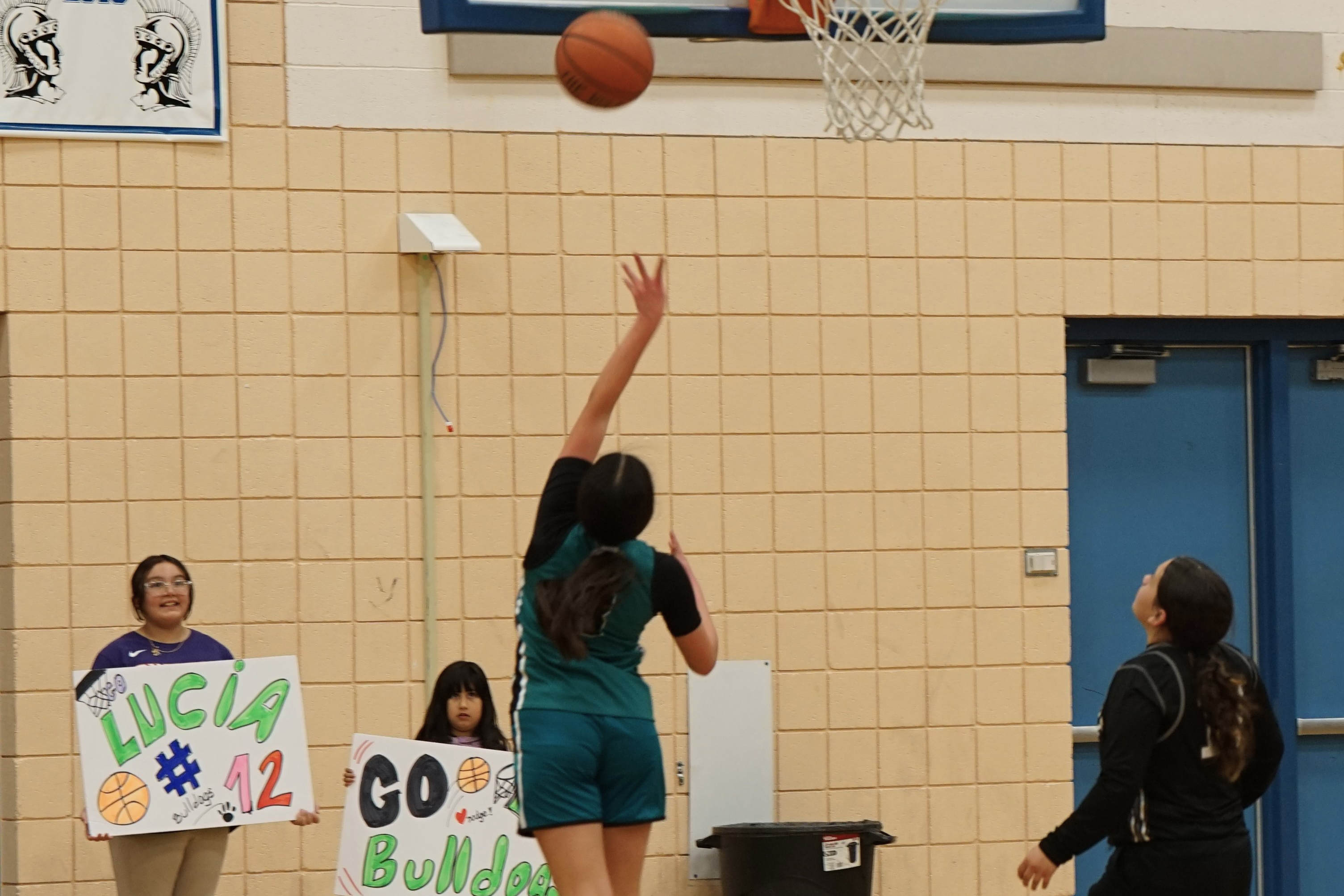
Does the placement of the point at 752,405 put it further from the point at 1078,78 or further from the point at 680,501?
the point at 1078,78

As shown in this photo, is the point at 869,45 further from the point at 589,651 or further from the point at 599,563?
the point at 589,651

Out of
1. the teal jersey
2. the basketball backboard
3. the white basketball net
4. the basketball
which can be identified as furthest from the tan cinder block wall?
the teal jersey

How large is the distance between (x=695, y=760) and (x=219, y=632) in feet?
6.21

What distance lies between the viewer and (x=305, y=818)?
558cm

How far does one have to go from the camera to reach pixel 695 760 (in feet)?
21.7

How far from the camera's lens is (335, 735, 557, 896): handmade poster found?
5.61m

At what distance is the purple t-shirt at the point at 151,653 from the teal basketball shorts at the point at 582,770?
211 cm

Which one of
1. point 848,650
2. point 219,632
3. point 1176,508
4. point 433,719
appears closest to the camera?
point 433,719

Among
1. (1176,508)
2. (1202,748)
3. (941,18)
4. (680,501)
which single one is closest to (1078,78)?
(941,18)

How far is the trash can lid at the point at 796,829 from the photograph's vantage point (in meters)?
6.23

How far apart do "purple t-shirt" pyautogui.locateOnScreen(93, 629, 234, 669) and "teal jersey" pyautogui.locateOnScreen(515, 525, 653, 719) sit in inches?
82.8

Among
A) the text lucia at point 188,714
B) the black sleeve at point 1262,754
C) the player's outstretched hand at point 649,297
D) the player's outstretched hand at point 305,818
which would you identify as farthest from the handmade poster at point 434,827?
the black sleeve at point 1262,754

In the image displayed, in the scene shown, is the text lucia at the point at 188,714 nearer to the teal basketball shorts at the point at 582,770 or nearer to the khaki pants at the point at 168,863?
the khaki pants at the point at 168,863

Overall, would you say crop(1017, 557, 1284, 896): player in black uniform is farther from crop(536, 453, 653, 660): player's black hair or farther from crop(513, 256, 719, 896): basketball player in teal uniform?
crop(536, 453, 653, 660): player's black hair
